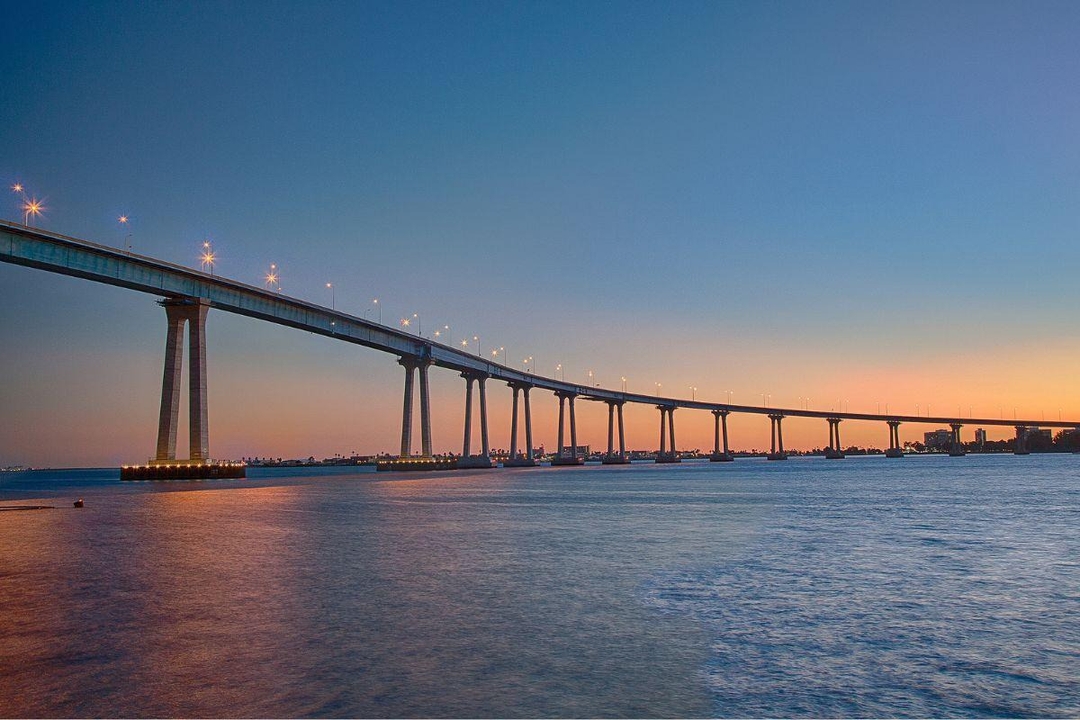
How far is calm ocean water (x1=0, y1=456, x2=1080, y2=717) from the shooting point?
8.50 metres

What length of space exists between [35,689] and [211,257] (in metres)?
93.9

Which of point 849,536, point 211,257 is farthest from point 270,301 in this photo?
point 849,536

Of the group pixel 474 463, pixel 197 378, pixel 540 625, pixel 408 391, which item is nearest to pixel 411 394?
pixel 408 391

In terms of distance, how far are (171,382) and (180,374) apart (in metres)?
1.94

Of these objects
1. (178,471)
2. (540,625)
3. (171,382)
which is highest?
(171,382)

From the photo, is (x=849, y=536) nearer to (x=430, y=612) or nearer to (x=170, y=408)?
(x=430, y=612)

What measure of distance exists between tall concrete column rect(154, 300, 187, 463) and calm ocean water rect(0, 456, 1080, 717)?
60.8 metres

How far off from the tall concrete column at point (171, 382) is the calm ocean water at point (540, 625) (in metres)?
60.8

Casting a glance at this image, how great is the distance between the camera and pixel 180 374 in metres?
85.8

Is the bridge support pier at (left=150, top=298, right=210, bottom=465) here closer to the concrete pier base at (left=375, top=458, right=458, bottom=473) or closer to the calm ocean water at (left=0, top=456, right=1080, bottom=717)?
the calm ocean water at (left=0, top=456, right=1080, bottom=717)

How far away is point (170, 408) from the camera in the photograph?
83.6 m

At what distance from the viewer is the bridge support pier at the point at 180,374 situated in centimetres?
8438

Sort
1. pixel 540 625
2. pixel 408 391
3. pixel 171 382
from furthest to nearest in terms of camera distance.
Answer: pixel 408 391 → pixel 171 382 → pixel 540 625

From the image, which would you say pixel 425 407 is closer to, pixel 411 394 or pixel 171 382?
pixel 411 394
